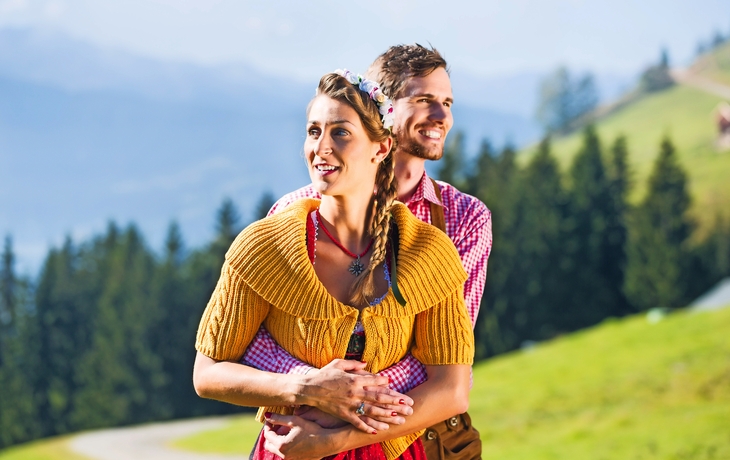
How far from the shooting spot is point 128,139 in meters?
75.9

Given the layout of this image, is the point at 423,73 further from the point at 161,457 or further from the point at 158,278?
the point at 158,278

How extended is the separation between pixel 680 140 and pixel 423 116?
36656mm

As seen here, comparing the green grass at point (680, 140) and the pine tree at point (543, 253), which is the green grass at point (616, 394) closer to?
the pine tree at point (543, 253)

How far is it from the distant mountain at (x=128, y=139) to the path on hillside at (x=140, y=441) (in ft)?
102

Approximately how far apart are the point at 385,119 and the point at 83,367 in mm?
31017

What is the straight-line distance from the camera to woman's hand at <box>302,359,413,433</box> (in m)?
2.17

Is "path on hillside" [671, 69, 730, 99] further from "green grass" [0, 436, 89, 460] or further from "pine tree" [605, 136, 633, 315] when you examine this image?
"green grass" [0, 436, 89, 460]

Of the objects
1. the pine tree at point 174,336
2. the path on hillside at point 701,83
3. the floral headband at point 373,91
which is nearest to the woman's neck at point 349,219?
the floral headband at point 373,91

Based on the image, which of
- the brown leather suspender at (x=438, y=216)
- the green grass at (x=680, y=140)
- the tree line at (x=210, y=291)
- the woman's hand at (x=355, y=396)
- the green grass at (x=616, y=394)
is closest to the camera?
the woman's hand at (x=355, y=396)

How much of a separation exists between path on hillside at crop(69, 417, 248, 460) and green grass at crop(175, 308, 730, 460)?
1092mm

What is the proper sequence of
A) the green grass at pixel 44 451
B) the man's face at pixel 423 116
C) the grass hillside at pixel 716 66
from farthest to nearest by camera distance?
the grass hillside at pixel 716 66 < the green grass at pixel 44 451 < the man's face at pixel 423 116

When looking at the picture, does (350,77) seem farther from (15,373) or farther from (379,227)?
(15,373)

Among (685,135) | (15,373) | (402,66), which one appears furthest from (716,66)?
(402,66)

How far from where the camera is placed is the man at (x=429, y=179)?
2686mm
